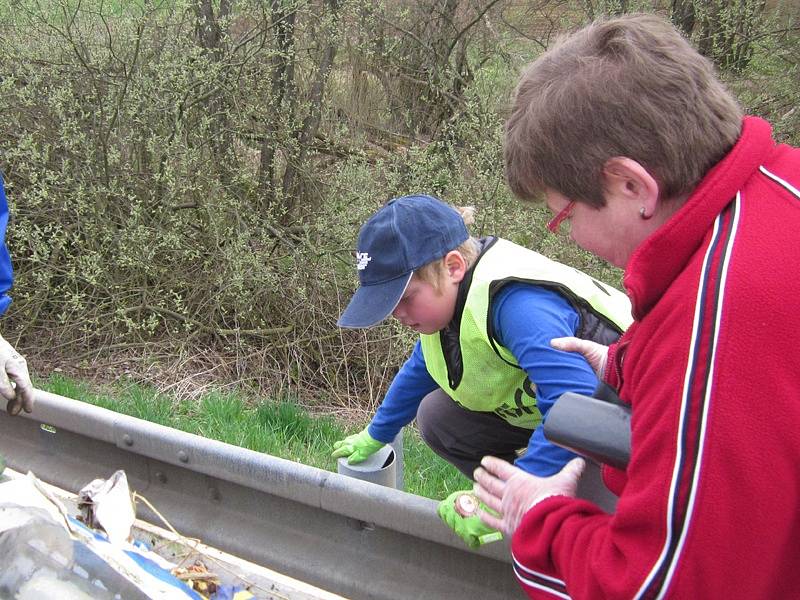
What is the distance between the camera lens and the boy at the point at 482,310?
229 centimetres

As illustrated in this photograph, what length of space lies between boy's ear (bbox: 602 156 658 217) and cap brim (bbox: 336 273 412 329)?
1.14m

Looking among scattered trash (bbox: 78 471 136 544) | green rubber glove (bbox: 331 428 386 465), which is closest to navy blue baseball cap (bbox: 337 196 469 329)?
green rubber glove (bbox: 331 428 386 465)

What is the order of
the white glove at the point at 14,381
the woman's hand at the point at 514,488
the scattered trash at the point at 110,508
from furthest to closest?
1. the white glove at the point at 14,381
2. the scattered trash at the point at 110,508
3. the woman's hand at the point at 514,488

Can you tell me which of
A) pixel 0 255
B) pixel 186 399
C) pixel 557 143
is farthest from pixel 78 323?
pixel 557 143

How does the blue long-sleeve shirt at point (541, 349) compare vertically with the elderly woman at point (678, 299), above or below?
below

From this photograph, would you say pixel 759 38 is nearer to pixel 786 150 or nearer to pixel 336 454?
pixel 336 454

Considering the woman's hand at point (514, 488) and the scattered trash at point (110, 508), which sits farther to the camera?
→ the scattered trash at point (110, 508)

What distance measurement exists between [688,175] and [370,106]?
6454mm

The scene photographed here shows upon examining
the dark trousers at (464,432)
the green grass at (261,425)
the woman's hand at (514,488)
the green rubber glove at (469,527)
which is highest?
the woman's hand at (514,488)

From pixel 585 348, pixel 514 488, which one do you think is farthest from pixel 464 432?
pixel 514 488

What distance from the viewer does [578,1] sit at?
704cm

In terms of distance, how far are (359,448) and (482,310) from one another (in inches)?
38.0

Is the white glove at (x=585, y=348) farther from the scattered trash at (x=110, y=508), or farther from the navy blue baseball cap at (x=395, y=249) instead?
the scattered trash at (x=110, y=508)

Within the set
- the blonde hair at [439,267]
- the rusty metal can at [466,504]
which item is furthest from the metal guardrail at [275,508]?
the blonde hair at [439,267]
